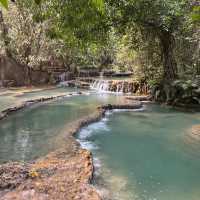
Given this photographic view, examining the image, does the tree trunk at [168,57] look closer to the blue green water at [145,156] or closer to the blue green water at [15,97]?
the blue green water at [145,156]

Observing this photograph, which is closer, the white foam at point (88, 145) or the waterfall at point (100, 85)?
the white foam at point (88, 145)

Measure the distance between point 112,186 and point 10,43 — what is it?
17.0 m

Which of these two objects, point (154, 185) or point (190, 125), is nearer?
point (154, 185)

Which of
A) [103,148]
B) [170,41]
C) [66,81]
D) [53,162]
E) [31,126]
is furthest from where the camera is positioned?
[66,81]

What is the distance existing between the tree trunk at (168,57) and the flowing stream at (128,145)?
2.23 metres

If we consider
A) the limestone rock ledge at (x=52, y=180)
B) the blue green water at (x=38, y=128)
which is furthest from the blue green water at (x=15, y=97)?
the limestone rock ledge at (x=52, y=180)

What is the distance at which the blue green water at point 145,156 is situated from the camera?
5.27 m

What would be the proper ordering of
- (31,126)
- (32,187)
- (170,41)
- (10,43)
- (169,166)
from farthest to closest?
(10,43) → (170,41) → (31,126) → (169,166) → (32,187)

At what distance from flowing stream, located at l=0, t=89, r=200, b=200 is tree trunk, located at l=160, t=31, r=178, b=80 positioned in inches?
88.0

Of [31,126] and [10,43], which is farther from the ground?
[10,43]

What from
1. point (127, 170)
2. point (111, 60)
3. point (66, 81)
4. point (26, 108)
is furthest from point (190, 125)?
point (111, 60)

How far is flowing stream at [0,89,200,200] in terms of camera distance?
541 centimetres

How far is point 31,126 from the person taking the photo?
32.5 ft

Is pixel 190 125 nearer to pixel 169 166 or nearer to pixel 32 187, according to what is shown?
pixel 169 166
